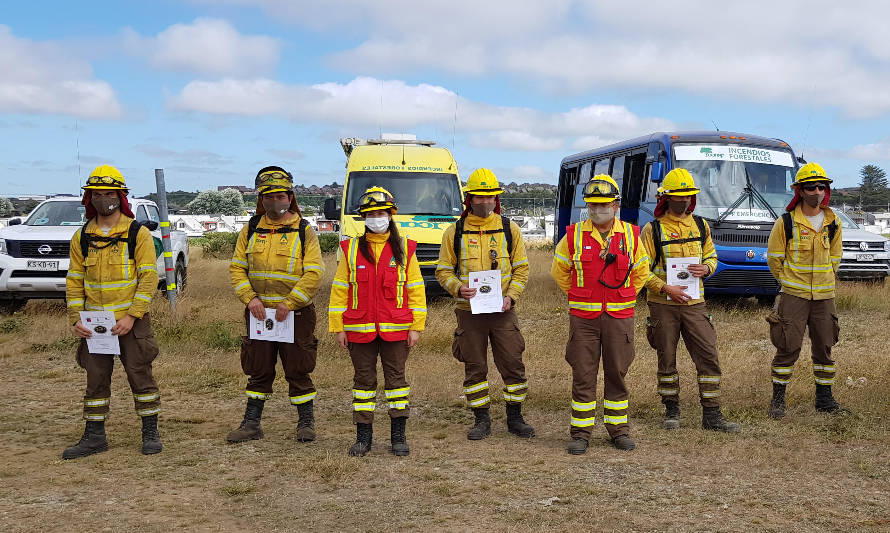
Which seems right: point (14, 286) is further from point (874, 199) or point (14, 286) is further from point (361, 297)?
point (874, 199)

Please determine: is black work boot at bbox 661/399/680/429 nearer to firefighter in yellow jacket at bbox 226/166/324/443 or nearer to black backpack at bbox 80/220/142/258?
firefighter in yellow jacket at bbox 226/166/324/443

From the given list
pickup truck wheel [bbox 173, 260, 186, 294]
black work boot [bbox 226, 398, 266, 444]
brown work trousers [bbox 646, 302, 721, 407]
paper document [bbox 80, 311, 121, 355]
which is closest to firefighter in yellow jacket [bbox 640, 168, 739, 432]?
brown work trousers [bbox 646, 302, 721, 407]

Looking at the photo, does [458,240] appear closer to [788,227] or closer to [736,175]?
[788,227]

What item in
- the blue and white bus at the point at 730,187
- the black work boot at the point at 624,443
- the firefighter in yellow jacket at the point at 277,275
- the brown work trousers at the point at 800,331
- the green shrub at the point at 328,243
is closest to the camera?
the black work boot at the point at 624,443

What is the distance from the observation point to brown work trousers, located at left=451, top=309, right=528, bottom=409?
238 inches

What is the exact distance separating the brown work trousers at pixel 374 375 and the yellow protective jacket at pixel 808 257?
326cm

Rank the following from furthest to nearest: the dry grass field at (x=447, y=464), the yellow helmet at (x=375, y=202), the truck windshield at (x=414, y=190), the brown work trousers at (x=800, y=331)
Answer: the truck windshield at (x=414, y=190)
the brown work trousers at (x=800, y=331)
the yellow helmet at (x=375, y=202)
the dry grass field at (x=447, y=464)

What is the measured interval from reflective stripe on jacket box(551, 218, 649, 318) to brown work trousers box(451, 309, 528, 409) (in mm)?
607

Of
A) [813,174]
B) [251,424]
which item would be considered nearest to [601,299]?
[813,174]

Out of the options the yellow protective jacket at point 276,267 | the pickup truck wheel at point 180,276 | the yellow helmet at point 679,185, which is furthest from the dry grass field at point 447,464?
the pickup truck wheel at point 180,276

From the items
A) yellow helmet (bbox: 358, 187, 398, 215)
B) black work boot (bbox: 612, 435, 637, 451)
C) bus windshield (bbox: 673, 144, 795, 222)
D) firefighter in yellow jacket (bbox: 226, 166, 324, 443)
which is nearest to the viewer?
yellow helmet (bbox: 358, 187, 398, 215)

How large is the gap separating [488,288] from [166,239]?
7.61 m

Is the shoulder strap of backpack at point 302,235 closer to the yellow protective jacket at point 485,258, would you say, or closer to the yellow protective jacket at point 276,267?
the yellow protective jacket at point 276,267

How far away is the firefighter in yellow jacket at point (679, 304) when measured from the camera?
6.05m
